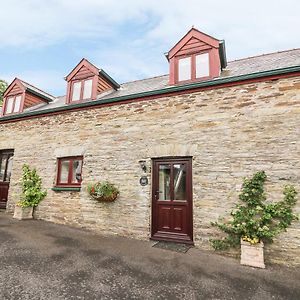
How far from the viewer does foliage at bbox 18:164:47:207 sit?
319 inches

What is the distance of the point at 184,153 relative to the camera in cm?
623

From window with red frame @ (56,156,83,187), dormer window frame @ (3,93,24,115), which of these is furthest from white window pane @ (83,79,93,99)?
dormer window frame @ (3,93,24,115)

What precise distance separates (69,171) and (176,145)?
13.9 feet

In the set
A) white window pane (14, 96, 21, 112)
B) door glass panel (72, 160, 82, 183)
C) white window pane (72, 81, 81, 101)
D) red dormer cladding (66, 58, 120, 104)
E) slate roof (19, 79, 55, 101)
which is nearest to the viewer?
door glass panel (72, 160, 82, 183)

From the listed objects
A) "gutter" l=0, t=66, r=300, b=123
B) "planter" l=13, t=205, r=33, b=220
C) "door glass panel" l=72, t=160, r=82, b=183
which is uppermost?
"gutter" l=0, t=66, r=300, b=123

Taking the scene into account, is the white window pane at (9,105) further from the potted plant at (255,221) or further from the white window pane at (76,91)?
the potted plant at (255,221)

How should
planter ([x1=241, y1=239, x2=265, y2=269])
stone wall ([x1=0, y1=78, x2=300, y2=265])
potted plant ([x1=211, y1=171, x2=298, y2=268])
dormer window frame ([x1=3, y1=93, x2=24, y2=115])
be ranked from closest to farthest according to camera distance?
1. planter ([x1=241, y1=239, x2=265, y2=269])
2. potted plant ([x1=211, y1=171, x2=298, y2=268])
3. stone wall ([x1=0, y1=78, x2=300, y2=265])
4. dormer window frame ([x1=3, y1=93, x2=24, y2=115])

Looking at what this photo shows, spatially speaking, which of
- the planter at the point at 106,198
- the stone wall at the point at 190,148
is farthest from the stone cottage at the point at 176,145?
the planter at the point at 106,198

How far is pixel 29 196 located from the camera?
816 cm

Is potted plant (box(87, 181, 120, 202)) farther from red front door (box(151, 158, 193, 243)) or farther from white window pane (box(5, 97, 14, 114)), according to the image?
white window pane (box(5, 97, 14, 114))

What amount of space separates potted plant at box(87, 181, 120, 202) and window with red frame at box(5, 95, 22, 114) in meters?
6.20

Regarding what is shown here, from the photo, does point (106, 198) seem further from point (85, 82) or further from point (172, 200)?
point (85, 82)

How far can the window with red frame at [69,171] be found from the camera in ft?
25.9

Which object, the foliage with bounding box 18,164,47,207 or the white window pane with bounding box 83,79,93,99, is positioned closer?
the foliage with bounding box 18,164,47,207
